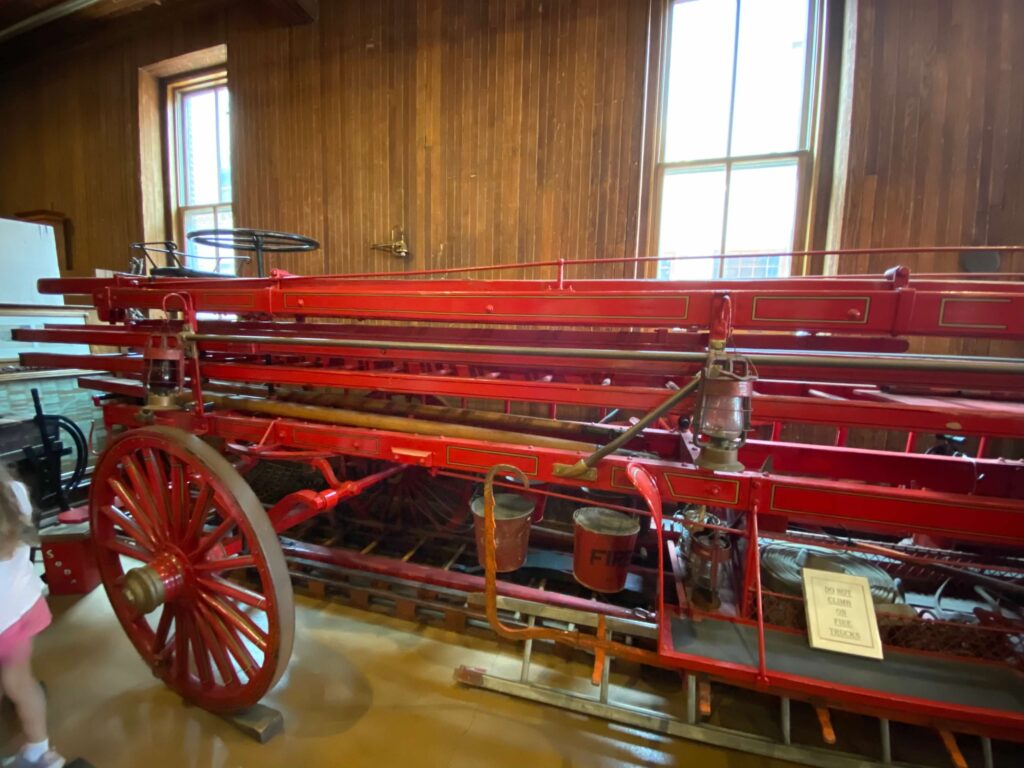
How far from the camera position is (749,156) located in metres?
3.82

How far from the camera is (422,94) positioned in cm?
448

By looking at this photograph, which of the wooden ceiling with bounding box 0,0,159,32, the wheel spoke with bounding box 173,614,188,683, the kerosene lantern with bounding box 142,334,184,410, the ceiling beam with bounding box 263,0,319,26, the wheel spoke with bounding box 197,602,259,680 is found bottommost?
the wheel spoke with bounding box 173,614,188,683

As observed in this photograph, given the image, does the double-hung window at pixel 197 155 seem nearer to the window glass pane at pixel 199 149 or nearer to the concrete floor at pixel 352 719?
the window glass pane at pixel 199 149

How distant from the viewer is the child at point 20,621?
1.34 m

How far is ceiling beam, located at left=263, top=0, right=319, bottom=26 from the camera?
464 cm

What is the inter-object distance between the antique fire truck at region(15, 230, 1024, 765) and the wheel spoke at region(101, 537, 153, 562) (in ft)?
0.06

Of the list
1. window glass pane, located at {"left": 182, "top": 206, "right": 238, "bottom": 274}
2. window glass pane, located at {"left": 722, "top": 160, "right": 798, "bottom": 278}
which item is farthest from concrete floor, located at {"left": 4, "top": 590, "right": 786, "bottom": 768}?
window glass pane, located at {"left": 182, "top": 206, "right": 238, "bottom": 274}

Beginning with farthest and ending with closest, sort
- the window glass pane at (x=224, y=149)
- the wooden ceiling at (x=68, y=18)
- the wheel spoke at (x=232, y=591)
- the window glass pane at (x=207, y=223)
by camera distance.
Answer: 1. the window glass pane at (x=207, y=223)
2. the window glass pane at (x=224, y=149)
3. the wooden ceiling at (x=68, y=18)
4. the wheel spoke at (x=232, y=591)

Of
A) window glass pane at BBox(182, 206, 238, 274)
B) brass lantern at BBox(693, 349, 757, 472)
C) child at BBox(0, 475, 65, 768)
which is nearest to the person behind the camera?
brass lantern at BBox(693, 349, 757, 472)

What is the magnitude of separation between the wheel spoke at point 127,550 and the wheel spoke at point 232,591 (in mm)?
323

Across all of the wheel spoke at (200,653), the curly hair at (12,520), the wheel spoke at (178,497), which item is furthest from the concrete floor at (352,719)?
the curly hair at (12,520)

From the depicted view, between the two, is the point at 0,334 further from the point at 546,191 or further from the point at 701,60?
the point at 701,60

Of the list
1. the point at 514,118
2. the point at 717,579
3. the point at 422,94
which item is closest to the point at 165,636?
the point at 717,579

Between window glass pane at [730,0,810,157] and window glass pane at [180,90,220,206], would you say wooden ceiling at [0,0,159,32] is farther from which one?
window glass pane at [730,0,810,157]
